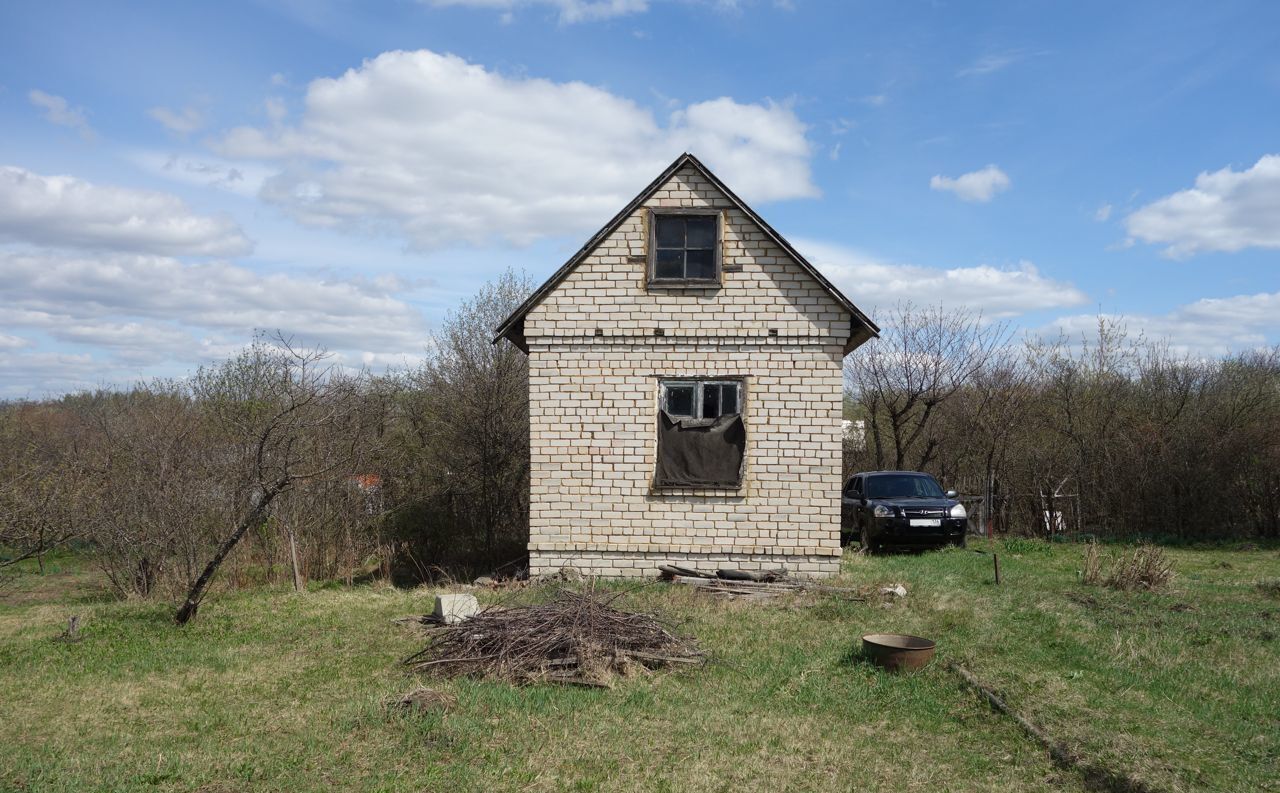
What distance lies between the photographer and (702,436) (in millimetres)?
13188

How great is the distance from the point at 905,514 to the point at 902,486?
1.46 meters

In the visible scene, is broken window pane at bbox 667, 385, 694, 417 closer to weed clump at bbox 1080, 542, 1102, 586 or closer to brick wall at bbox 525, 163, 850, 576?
brick wall at bbox 525, 163, 850, 576

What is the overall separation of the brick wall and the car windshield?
5756 mm

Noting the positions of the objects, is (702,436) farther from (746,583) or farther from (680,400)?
(746,583)

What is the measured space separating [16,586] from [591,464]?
37.2ft

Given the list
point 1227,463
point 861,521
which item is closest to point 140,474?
point 861,521

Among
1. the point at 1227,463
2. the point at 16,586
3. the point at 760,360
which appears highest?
the point at 760,360

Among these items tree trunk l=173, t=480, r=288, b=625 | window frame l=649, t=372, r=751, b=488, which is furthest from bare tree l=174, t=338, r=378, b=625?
window frame l=649, t=372, r=751, b=488

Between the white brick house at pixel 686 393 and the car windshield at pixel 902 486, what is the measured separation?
18.9 ft

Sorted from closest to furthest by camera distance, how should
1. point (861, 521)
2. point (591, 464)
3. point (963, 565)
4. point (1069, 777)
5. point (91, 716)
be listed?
point (1069, 777) < point (91, 716) < point (591, 464) < point (963, 565) < point (861, 521)

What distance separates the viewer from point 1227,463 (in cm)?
1998

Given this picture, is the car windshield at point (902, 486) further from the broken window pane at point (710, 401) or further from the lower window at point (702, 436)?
the broken window pane at point (710, 401)

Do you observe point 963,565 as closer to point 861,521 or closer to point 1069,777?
point 861,521

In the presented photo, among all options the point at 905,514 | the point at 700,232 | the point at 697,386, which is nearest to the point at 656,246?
the point at 700,232
